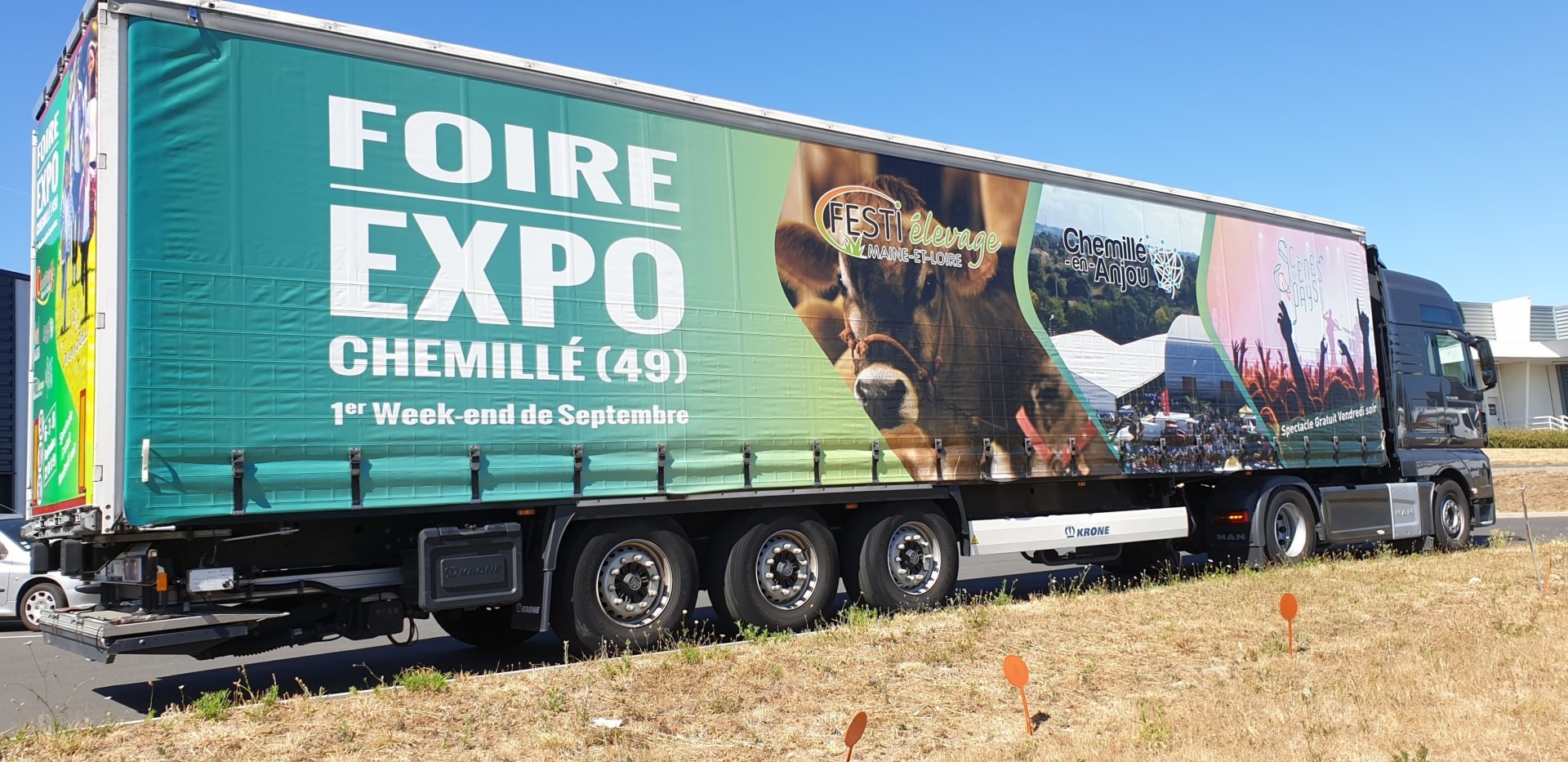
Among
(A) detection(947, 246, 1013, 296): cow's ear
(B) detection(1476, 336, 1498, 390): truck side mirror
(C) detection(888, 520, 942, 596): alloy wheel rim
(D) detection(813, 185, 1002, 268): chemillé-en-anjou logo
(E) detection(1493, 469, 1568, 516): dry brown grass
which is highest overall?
(D) detection(813, 185, 1002, 268): chemillé-en-anjou logo

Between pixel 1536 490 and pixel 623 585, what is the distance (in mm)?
30078

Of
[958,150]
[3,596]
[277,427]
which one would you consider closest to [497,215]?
[277,427]

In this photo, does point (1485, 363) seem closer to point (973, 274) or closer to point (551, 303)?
point (973, 274)

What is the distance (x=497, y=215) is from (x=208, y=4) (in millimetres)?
2146

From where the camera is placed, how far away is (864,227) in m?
10.0

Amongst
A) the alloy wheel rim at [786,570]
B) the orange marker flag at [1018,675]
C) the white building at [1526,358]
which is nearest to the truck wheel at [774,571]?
the alloy wheel rim at [786,570]

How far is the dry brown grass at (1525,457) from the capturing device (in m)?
37.5

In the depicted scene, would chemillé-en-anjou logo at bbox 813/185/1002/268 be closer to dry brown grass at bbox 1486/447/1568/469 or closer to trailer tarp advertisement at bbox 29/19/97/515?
trailer tarp advertisement at bbox 29/19/97/515

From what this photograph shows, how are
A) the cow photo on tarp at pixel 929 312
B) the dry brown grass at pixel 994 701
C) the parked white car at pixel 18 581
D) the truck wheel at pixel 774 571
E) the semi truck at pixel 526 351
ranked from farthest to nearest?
1. the parked white car at pixel 18 581
2. the cow photo on tarp at pixel 929 312
3. the truck wheel at pixel 774 571
4. the semi truck at pixel 526 351
5. the dry brown grass at pixel 994 701

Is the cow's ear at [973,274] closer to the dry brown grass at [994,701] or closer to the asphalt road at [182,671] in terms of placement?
the dry brown grass at [994,701]

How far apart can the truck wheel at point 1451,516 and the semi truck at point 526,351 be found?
549cm

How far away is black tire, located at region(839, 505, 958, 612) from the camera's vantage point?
973 centimetres

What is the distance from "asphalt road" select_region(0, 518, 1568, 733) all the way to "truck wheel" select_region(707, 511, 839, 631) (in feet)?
4.71

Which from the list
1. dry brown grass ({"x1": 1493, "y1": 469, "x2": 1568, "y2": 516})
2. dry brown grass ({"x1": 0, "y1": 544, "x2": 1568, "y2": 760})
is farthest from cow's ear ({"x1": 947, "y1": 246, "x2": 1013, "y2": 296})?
dry brown grass ({"x1": 1493, "y1": 469, "x2": 1568, "y2": 516})
